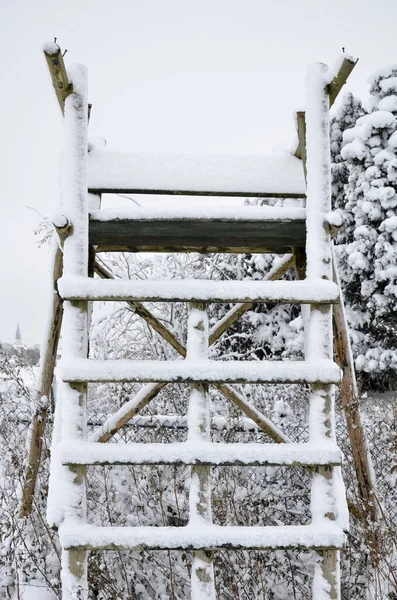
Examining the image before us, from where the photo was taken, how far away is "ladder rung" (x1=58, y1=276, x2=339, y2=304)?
2.50 meters

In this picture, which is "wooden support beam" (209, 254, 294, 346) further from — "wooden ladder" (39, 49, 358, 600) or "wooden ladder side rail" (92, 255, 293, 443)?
"wooden ladder" (39, 49, 358, 600)

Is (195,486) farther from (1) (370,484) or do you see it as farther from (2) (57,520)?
(1) (370,484)

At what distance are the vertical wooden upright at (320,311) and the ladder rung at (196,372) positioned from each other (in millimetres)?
98

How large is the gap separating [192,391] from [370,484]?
1477 mm

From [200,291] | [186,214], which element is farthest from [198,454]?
[186,214]

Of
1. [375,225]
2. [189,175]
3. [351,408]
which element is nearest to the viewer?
[189,175]

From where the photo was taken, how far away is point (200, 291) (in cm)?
252

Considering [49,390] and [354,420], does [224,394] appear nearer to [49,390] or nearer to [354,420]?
[354,420]

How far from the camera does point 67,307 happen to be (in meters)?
2.55

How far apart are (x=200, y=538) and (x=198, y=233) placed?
5.08ft

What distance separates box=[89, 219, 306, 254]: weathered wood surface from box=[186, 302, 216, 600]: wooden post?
0.48m

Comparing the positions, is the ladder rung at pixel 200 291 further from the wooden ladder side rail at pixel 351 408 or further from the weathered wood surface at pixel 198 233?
the wooden ladder side rail at pixel 351 408

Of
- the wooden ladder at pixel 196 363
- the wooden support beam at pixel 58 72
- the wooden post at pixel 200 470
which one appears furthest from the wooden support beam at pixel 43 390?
the wooden post at pixel 200 470

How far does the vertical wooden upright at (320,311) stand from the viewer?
7.86 feet
